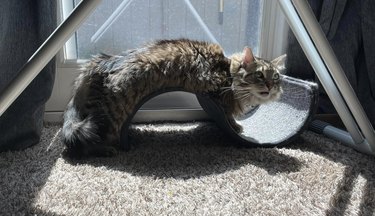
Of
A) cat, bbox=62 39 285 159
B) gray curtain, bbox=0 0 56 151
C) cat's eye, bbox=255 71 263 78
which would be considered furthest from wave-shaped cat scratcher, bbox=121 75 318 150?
gray curtain, bbox=0 0 56 151

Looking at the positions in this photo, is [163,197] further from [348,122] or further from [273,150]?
[348,122]

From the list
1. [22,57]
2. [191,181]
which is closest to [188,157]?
[191,181]

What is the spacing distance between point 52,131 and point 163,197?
58 cm

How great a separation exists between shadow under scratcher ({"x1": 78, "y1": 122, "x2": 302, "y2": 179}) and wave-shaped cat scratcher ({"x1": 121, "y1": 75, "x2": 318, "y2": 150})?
5cm

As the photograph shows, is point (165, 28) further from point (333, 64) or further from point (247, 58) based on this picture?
point (333, 64)

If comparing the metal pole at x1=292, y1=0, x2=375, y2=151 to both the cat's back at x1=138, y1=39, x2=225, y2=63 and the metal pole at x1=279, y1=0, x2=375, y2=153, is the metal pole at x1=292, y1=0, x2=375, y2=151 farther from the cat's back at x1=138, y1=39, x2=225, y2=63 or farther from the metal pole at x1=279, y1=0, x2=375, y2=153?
the cat's back at x1=138, y1=39, x2=225, y2=63

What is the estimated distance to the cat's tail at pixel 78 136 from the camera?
97cm

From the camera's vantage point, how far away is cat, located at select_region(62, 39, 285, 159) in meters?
1.00

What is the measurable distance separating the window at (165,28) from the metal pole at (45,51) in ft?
2.11

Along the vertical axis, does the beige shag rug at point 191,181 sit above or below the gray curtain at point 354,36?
below

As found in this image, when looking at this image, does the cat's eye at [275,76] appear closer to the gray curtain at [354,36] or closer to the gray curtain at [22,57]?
the gray curtain at [354,36]

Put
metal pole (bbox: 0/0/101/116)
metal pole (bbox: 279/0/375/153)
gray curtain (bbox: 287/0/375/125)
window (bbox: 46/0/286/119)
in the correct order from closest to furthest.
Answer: metal pole (bbox: 0/0/101/116)
metal pole (bbox: 279/0/375/153)
gray curtain (bbox: 287/0/375/125)
window (bbox: 46/0/286/119)

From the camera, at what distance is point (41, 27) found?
0.97 metres

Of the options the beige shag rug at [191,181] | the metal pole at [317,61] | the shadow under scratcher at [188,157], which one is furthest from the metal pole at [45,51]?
the metal pole at [317,61]
